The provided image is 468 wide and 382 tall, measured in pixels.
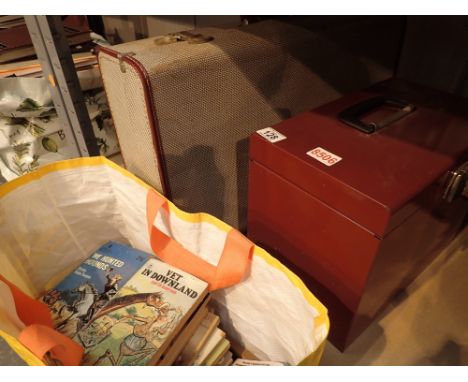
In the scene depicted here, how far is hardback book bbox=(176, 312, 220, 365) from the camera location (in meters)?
0.51

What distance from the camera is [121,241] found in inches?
27.0

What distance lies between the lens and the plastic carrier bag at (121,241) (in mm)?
415

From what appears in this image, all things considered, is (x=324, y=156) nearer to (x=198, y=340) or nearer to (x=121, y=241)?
(x=198, y=340)

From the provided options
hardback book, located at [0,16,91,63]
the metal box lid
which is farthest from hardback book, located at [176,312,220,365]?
hardback book, located at [0,16,91,63]

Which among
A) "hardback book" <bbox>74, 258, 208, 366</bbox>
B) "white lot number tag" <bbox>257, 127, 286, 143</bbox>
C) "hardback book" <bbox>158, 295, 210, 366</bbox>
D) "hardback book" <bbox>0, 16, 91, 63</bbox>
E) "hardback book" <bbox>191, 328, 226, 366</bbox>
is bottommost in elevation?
"hardback book" <bbox>191, 328, 226, 366</bbox>

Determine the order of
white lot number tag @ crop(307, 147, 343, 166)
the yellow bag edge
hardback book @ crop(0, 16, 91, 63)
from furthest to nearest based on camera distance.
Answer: hardback book @ crop(0, 16, 91, 63) → white lot number tag @ crop(307, 147, 343, 166) → the yellow bag edge

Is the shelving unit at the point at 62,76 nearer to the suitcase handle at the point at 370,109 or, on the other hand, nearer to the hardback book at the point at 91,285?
the hardback book at the point at 91,285

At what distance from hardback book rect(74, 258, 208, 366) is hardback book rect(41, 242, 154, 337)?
0.02 meters

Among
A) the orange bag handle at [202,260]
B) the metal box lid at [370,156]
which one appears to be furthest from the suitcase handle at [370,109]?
the orange bag handle at [202,260]

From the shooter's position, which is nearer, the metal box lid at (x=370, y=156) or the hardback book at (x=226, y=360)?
the metal box lid at (x=370, y=156)

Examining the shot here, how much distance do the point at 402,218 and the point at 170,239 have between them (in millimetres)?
325

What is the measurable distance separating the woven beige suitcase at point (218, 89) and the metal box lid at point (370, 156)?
3.7 inches

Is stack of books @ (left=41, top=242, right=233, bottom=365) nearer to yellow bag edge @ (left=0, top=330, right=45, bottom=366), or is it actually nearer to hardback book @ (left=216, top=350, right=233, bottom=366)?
hardback book @ (left=216, top=350, right=233, bottom=366)

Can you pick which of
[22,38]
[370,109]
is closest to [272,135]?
[370,109]
